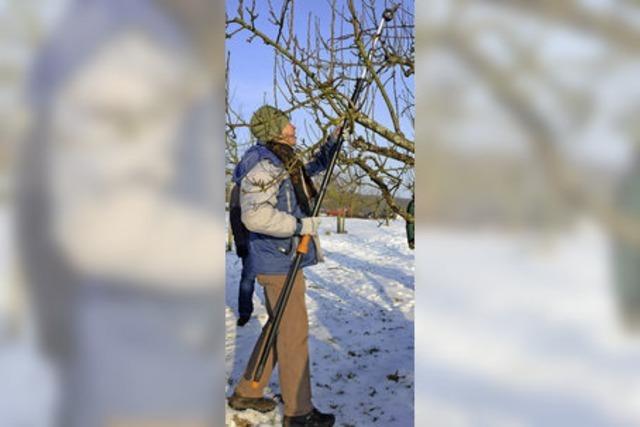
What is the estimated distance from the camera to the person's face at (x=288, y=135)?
231 cm

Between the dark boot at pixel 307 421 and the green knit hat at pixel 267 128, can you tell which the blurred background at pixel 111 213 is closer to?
the green knit hat at pixel 267 128

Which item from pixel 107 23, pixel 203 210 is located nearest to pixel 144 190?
pixel 203 210

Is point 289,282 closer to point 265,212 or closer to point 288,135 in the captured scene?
point 265,212

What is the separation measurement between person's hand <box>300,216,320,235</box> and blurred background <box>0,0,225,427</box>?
1.55m

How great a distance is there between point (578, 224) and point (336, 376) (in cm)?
292

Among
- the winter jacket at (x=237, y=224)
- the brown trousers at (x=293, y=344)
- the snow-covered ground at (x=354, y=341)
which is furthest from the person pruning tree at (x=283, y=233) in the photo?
the winter jacket at (x=237, y=224)

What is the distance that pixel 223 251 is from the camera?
0.74 meters

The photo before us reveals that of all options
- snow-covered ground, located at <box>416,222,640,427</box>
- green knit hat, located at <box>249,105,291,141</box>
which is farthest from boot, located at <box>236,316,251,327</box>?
snow-covered ground, located at <box>416,222,640,427</box>

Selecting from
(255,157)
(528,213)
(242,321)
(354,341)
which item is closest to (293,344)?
(255,157)

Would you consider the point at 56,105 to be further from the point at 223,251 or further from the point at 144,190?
the point at 223,251

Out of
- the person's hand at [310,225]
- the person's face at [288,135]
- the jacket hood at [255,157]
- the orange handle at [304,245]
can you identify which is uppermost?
the person's face at [288,135]

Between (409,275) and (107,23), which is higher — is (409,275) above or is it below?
below

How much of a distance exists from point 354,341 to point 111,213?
354cm

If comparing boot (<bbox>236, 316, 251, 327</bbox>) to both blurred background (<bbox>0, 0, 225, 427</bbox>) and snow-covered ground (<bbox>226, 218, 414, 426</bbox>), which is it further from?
blurred background (<bbox>0, 0, 225, 427</bbox>)
